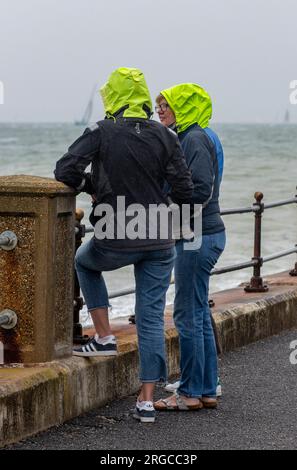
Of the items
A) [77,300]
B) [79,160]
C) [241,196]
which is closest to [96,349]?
[77,300]

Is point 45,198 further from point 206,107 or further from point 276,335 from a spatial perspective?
point 276,335

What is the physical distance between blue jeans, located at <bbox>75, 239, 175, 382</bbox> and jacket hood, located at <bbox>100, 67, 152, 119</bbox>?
753 millimetres

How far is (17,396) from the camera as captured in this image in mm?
6270

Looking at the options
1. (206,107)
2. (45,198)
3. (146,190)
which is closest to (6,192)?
(45,198)

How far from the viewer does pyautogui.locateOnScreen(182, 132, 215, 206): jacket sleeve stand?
673cm

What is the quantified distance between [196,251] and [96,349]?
82cm

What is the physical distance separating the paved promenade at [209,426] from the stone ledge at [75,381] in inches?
2.8

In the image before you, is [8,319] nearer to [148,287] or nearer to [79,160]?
[148,287]

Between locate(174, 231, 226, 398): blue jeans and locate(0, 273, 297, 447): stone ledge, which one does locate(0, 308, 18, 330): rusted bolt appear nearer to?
locate(0, 273, 297, 447): stone ledge

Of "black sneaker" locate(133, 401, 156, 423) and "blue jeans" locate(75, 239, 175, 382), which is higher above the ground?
"blue jeans" locate(75, 239, 175, 382)

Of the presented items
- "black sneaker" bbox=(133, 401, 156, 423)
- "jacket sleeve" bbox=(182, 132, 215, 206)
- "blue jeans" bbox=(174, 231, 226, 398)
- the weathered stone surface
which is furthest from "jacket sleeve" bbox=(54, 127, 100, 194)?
"black sneaker" bbox=(133, 401, 156, 423)

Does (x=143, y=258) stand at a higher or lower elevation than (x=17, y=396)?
higher

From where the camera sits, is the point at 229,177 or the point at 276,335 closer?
the point at 276,335
